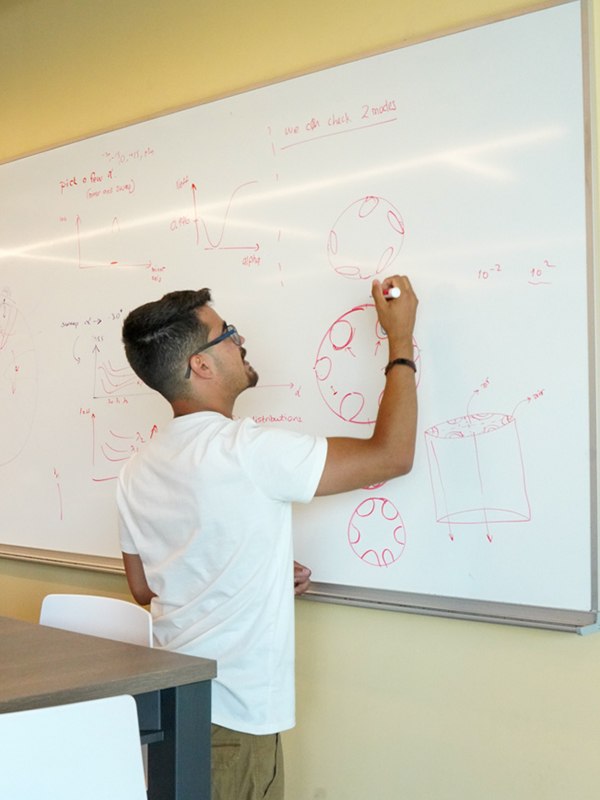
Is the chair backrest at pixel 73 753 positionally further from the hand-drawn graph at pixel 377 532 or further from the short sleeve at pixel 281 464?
the hand-drawn graph at pixel 377 532

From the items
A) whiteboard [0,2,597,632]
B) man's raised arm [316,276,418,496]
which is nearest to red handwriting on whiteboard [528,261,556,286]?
whiteboard [0,2,597,632]

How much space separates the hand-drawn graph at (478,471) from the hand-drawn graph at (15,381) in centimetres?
151

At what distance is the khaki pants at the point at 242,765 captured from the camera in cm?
154

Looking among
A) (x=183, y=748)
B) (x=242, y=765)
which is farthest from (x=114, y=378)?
(x=183, y=748)

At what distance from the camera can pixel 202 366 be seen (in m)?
1.75

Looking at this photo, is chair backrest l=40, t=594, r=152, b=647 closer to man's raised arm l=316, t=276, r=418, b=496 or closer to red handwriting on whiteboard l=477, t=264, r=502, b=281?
man's raised arm l=316, t=276, r=418, b=496

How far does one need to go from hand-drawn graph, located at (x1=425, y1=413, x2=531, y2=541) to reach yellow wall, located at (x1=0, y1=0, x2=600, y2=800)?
10.5 inches

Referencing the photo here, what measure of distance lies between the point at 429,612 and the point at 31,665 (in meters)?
0.92

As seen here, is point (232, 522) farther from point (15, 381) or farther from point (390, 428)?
point (15, 381)

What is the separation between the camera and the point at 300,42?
2.16m

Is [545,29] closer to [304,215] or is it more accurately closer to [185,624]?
[304,215]

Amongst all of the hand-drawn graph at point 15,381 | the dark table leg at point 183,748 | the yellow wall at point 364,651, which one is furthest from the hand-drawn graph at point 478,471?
the hand-drawn graph at point 15,381

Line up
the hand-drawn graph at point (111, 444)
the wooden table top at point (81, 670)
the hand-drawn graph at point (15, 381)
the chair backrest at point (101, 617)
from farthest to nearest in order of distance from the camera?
the hand-drawn graph at point (15, 381), the hand-drawn graph at point (111, 444), the chair backrest at point (101, 617), the wooden table top at point (81, 670)

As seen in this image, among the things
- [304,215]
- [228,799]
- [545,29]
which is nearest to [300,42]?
[304,215]
